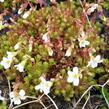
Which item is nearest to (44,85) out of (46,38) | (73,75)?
(73,75)

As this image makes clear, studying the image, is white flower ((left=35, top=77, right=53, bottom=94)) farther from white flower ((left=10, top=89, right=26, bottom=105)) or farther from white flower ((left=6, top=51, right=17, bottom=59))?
white flower ((left=6, top=51, right=17, bottom=59))

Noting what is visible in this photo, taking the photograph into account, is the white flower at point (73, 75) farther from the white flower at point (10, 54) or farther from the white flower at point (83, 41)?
the white flower at point (10, 54)

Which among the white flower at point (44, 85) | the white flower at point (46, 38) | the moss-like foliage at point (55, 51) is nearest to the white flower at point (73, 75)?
the moss-like foliage at point (55, 51)

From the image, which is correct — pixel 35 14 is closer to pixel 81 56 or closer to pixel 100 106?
pixel 81 56

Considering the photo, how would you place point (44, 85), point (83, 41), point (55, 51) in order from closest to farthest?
point (44, 85)
point (83, 41)
point (55, 51)

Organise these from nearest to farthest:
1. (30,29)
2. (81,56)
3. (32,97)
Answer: (32,97) < (81,56) < (30,29)

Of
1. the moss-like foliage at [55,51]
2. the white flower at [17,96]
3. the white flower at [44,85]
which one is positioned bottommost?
the white flower at [17,96]

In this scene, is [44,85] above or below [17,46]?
below

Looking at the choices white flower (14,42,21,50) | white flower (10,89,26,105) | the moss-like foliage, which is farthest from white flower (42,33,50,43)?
white flower (10,89,26,105)

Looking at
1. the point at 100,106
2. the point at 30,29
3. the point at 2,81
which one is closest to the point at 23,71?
the point at 2,81

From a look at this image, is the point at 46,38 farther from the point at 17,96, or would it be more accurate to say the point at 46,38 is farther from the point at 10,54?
the point at 17,96

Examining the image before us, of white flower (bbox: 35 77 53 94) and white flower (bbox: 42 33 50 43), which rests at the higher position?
white flower (bbox: 42 33 50 43)
